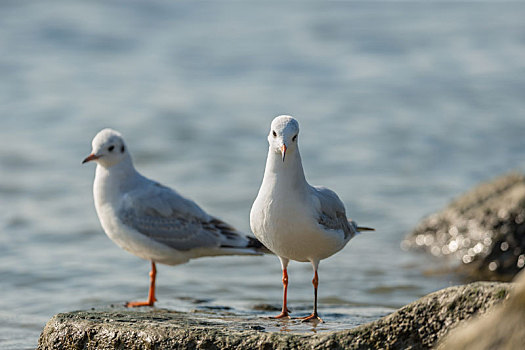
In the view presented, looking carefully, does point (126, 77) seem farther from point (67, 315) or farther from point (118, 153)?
point (67, 315)

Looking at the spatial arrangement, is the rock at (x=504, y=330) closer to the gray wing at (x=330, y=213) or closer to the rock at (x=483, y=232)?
the gray wing at (x=330, y=213)

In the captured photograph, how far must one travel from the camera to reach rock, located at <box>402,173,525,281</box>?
7801 mm

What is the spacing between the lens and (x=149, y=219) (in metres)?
6.62

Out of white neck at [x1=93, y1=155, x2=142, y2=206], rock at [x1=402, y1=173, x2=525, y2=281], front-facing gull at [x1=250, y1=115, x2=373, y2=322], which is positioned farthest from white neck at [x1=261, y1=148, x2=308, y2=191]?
rock at [x1=402, y1=173, x2=525, y2=281]

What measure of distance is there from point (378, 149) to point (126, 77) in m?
6.51

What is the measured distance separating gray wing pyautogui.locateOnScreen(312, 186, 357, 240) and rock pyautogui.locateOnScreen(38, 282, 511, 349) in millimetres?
663

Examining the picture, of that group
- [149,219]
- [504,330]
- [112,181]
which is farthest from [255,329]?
[112,181]

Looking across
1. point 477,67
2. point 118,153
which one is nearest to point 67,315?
point 118,153

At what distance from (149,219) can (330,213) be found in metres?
2.14

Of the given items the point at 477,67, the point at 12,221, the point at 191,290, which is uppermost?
the point at 477,67

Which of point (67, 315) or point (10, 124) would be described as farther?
point (10, 124)

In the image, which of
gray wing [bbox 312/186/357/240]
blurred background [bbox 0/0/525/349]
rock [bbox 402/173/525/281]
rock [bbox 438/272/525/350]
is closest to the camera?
rock [bbox 438/272/525/350]

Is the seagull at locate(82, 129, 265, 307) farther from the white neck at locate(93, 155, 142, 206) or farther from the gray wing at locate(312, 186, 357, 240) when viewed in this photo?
the gray wing at locate(312, 186, 357, 240)

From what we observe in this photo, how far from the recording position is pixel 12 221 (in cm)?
1001
